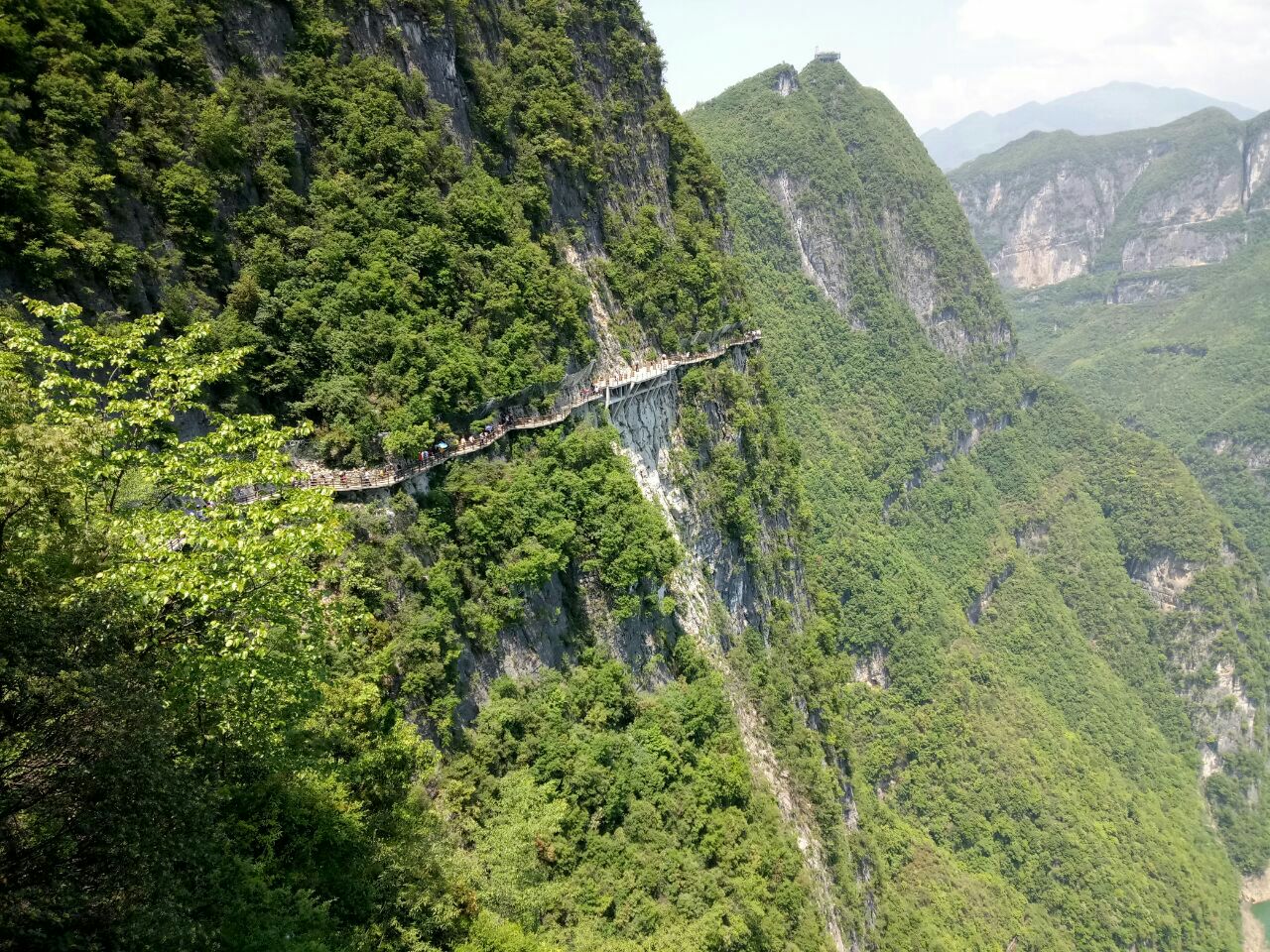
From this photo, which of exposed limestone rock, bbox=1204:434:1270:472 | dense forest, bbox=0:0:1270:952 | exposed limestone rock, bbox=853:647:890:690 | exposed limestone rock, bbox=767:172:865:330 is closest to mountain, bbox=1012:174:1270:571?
exposed limestone rock, bbox=1204:434:1270:472

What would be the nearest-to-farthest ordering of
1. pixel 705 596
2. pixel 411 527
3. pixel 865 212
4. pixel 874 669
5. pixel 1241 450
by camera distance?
1. pixel 411 527
2. pixel 705 596
3. pixel 874 669
4. pixel 865 212
5. pixel 1241 450

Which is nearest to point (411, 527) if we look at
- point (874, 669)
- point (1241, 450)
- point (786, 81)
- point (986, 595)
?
point (874, 669)

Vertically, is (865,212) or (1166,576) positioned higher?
(865,212)

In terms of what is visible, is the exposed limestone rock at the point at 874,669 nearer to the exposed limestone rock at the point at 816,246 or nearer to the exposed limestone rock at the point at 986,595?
the exposed limestone rock at the point at 986,595

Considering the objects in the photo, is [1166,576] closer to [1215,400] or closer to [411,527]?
[1215,400]

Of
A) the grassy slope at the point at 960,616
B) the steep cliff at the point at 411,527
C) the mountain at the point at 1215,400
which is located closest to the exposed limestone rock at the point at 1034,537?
the grassy slope at the point at 960,616

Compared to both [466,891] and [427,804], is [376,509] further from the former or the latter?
[466,891]
